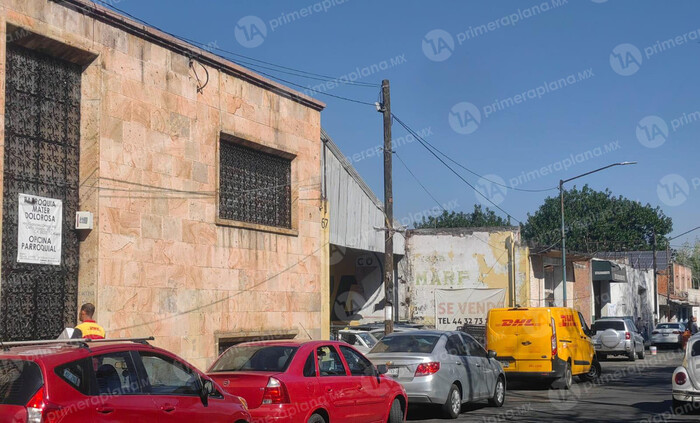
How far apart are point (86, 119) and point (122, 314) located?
3.52m

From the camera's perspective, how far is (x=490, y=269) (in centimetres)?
3525

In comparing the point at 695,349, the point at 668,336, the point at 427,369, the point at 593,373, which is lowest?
the point at 668,336

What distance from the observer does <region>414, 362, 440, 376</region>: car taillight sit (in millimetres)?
14189

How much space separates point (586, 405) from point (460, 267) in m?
19.1

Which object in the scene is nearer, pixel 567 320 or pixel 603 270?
pixel 567 320

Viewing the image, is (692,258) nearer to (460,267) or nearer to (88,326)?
(460,267)

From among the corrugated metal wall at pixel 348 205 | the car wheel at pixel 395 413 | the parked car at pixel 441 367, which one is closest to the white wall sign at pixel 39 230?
the parked car at pixel 441 367

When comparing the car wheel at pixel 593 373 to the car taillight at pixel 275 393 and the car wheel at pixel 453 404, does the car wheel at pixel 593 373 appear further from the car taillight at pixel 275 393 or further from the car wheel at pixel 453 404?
the car taillight at pixel 275 393

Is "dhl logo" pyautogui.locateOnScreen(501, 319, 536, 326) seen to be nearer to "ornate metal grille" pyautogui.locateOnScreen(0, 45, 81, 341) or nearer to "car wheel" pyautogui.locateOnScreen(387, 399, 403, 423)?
"car wheel" pyautogui.locateOnScreen(387, 399, 403, 423)

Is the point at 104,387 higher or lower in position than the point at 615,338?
higher

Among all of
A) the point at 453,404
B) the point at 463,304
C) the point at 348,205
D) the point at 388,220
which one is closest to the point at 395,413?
the point at 453,404

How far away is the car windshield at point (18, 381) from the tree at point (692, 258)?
Result: 10606 centimetres

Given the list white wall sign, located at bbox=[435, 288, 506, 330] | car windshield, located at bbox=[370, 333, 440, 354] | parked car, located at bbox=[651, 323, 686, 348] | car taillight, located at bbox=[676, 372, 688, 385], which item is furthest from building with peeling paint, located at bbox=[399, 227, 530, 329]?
car taillight, located at bbox=[676, 372, 688, 385]

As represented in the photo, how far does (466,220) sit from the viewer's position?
9062 centimetres
